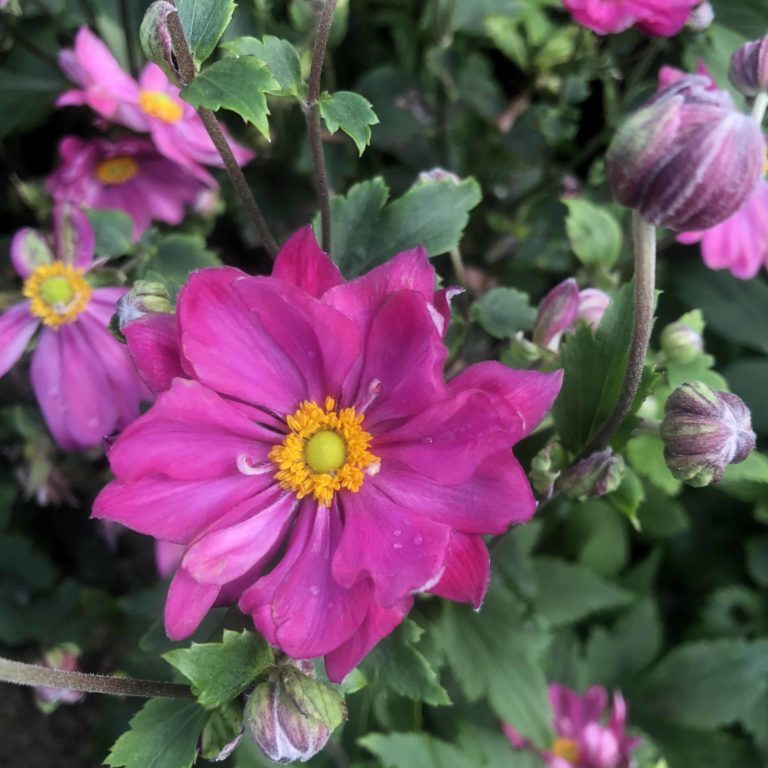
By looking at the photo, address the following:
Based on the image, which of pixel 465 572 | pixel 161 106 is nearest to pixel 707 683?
pixel 465 572

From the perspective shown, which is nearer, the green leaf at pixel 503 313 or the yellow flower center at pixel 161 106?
the green leaf at pixel 503 313

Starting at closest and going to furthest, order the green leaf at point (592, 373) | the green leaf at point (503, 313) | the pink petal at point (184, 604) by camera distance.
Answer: the pink petal at point (184, 604)
the green leaf at point (592, 373)
the green leaf at point (503, 313)

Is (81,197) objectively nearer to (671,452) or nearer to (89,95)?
(89,95)

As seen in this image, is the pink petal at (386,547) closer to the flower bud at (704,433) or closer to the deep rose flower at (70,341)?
the flower bud at (704,433)

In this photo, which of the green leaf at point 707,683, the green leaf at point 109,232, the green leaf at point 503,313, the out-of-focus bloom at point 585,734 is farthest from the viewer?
the green leaf at point 707,683

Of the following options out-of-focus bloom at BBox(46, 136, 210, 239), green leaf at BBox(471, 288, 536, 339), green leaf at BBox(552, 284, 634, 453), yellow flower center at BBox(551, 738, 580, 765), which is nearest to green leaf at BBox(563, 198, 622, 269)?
green leaf at BBox(471, 288, 536, 339)

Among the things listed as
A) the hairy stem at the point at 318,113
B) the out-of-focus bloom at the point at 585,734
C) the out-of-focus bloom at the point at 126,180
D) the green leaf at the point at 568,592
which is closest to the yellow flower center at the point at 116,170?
the out-of-focus bloom at the point at 126,180

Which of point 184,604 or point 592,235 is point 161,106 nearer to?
point 592,235
